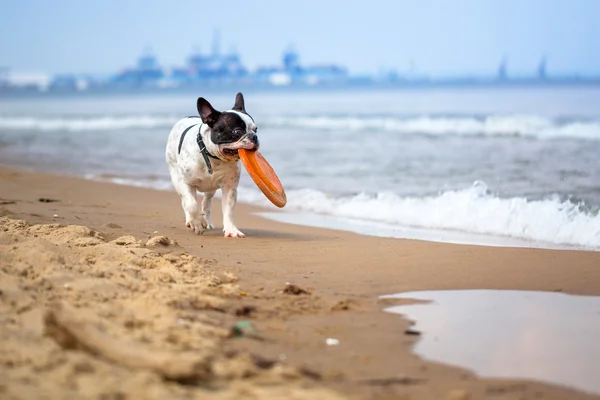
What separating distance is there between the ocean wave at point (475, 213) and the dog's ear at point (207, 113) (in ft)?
10.5

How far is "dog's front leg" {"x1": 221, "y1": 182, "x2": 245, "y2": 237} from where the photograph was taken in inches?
361

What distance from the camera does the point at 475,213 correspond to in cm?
1084

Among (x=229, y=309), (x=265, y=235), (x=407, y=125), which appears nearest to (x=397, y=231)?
(x=265, y=235)

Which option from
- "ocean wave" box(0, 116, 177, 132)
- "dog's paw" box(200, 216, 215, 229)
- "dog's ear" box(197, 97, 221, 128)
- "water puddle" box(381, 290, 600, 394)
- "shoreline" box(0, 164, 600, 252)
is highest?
"dog's ear" box(197, 97, 221, 128)

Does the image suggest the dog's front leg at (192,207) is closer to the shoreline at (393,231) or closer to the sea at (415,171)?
the shoreline at (393,231)

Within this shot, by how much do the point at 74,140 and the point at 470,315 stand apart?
24.5 metres

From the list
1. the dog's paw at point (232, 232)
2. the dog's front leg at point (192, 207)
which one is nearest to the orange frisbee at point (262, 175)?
the dog's paw at point (232, 232)

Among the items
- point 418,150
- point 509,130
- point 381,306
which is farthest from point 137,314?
point 509,130

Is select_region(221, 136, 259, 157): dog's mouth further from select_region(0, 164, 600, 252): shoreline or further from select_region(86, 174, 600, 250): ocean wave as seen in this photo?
select_region(86, 174, 600, 250): ocean wave

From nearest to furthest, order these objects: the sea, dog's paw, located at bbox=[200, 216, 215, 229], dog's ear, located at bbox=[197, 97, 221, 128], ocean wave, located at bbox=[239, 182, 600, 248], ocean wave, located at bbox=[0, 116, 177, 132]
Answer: dog's ear, located at bbox=[197, 97, 221, 128] → dog's paw, located at bbox=[200, 216, 215, 229] → ocean wave, located at bbox=[239, 182, 600, 248] → the sea → ocean wave, located at bbox=[0, 116, 177, 132]

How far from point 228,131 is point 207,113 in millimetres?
287

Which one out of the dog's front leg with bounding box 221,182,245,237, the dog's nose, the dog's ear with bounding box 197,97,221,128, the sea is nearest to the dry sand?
the dog's front leg with bounding box 221,182,245,237

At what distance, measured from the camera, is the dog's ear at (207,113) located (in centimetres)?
872

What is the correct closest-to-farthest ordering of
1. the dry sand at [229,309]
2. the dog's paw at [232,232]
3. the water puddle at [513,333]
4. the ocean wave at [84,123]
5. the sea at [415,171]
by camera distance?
1. the dry sand at [229,309]
2. the water puddle at [513,333]
3. the dog's paw at [232,232]
4. the sea at [415,171]
5. the ocean wave at [84,123]
